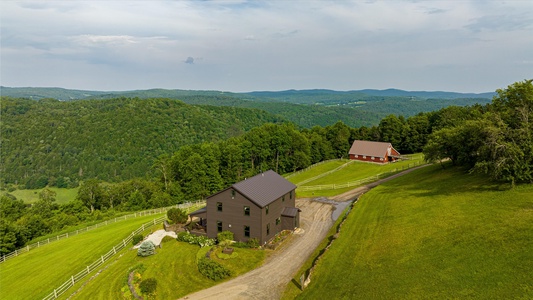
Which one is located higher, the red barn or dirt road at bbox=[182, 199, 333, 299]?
the red barn

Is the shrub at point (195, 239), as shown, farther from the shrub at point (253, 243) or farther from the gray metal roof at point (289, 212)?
the gray metal roof at point (289, 212)

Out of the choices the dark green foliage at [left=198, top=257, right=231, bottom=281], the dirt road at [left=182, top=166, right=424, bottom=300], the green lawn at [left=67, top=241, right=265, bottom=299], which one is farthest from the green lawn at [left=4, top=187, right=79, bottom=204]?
the dark green foliage at [left=198, top=257, right=231, bottom=281]

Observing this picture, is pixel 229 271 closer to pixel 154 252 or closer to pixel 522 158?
pixel 154 252

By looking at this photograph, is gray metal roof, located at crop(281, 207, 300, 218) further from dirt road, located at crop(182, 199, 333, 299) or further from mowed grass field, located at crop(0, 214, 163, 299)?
mowed grass field, located at crop(0, 214, 163, 299)

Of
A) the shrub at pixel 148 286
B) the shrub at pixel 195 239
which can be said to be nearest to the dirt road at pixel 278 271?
the shrub at pixel 148 286

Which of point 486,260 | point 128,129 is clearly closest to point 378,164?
point 486,260
